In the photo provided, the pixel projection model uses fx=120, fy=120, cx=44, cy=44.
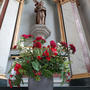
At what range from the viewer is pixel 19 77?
4.05 ft

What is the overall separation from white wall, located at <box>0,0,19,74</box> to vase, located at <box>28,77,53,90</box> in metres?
1.63

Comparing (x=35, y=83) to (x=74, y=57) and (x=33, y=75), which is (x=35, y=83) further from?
(x=74, y=57)

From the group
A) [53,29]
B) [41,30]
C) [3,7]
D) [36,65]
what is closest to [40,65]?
[36,65]

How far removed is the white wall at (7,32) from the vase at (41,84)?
5.34 ft

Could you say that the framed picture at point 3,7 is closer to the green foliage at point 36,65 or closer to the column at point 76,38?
the column at point 76,38

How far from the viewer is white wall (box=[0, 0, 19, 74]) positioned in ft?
9.07

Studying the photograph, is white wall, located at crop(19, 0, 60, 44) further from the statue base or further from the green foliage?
the green foliage

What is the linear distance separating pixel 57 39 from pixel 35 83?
2754 mm

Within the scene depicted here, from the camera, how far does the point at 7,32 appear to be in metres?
3.25

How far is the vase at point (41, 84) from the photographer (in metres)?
1.17

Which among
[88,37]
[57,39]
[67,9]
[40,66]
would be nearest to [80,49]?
[88,37]

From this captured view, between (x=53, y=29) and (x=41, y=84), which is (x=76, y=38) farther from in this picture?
(x=41, y=84)

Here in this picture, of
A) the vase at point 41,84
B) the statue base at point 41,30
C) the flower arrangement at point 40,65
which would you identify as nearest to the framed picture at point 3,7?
the statue base at point 41,30

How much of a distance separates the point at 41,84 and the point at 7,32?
240 centimetres
